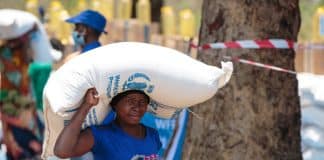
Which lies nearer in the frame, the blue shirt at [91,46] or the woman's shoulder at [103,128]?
the woman's shoulder at [103,128]

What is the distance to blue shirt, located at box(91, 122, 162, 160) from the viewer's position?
462cm

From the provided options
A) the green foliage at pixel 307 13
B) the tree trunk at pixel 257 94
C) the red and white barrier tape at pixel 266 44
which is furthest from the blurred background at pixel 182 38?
the green foliage at pixel 307 13

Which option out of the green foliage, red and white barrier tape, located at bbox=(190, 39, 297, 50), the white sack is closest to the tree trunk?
red and white barrier tape, located at bbox=(190, 39, 297, 50)

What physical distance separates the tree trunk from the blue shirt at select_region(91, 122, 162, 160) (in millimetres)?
1962

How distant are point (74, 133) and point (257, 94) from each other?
7.64ft

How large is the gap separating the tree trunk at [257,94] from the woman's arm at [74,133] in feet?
7.37

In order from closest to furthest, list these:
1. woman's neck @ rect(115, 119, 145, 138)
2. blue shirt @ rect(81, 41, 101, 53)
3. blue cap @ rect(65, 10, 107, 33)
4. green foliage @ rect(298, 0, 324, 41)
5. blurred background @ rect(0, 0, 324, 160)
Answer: woman's neck @ rect(115, 119, 145, 138)
blue shirt @ rect(81, 41, 101, 53)
blue cap @ rect(65, 10, 107, 33)
blurred background @ rect(0, 0, 324, 160)
green foliage @ rect(298, 0, 324, 41)

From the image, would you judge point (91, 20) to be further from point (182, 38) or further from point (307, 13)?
point (307, 13)

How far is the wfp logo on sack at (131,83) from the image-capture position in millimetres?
4579

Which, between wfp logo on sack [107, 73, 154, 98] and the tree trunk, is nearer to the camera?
wfp logo on sack [107, 73, 154, 98]

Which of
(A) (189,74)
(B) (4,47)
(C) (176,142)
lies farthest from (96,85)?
(B) (4,47)

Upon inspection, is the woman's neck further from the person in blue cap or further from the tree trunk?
the person in blue cap

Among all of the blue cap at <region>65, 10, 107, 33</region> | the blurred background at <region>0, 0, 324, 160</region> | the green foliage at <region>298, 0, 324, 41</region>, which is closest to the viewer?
the blue cap at <region>65, 10, 107, 33</region>

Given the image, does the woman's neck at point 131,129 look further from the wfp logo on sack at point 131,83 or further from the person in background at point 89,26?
the person in background at point 89,26
